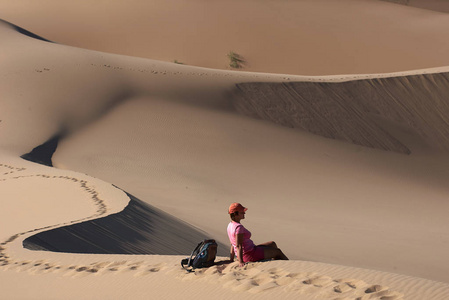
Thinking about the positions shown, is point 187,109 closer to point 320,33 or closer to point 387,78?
point 387,78

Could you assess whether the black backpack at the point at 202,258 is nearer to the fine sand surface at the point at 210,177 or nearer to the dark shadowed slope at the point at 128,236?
the fine sand surface at the point at 210,177

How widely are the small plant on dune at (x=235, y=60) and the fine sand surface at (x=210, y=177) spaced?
583 inches

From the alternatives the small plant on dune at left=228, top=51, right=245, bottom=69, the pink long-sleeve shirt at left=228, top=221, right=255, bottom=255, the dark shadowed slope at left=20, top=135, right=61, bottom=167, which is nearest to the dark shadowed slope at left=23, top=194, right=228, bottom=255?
the pink long-sleeve shirt at left=228, top=221, right=255, bottom=255

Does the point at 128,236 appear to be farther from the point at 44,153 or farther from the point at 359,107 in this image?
the point at 359,107

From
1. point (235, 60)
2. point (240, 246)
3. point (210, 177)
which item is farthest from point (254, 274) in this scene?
point (235, 60)

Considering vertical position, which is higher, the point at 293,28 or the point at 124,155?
the point at 293,28

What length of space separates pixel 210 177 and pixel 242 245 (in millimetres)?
13785

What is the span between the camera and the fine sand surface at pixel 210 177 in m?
7.54

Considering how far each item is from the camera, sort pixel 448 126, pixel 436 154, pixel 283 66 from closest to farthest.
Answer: pixel 436 154
pixel 448 126
pixel 283 66

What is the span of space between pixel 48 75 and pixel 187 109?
5.53 m

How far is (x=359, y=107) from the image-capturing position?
1114 inches

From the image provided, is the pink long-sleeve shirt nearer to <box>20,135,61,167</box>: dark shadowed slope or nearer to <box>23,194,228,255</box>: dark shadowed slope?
<box>23,194,228,255</box>: dark shadowed slope

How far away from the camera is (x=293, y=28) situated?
55469 millimetres

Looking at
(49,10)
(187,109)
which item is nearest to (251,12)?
(49,10)
